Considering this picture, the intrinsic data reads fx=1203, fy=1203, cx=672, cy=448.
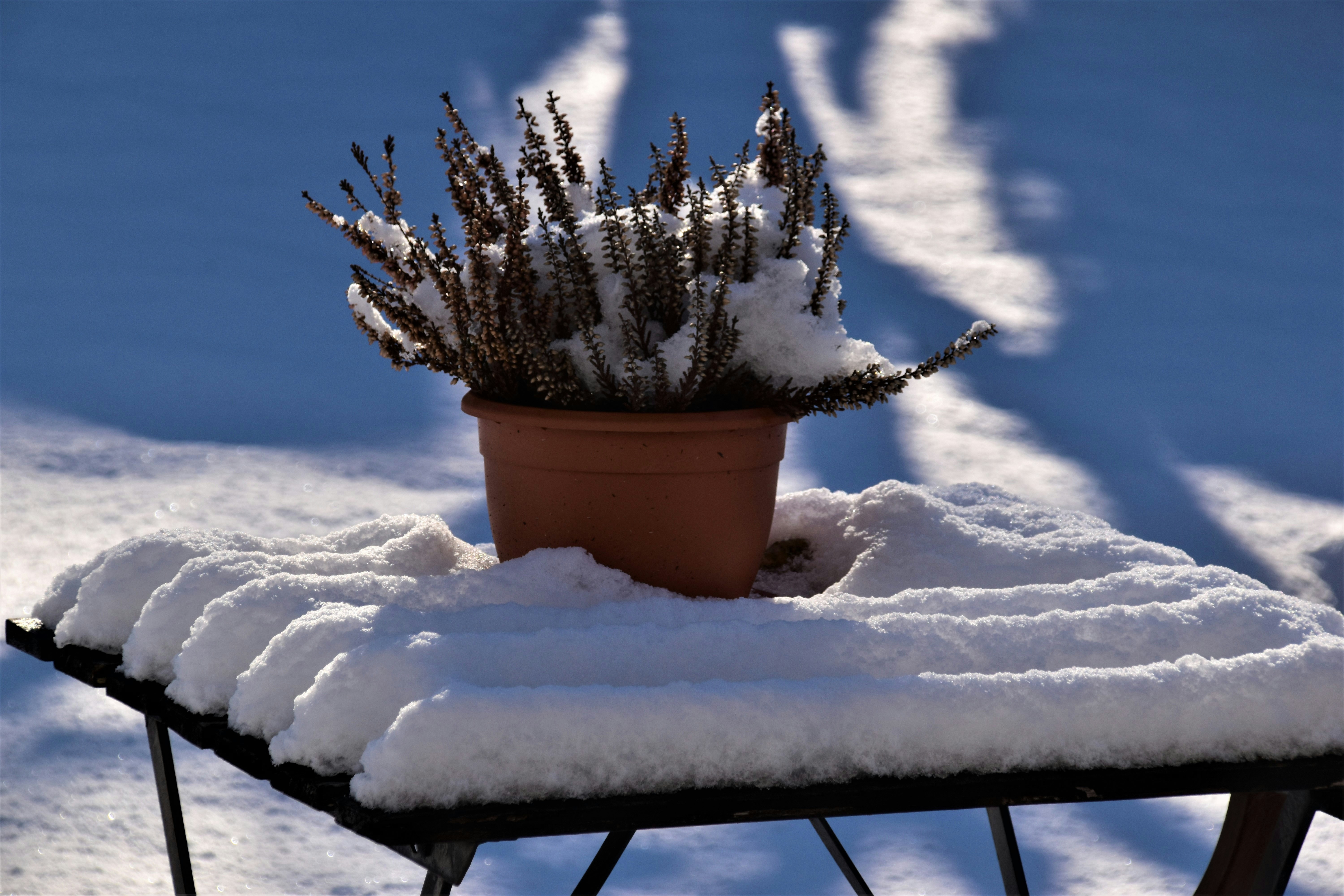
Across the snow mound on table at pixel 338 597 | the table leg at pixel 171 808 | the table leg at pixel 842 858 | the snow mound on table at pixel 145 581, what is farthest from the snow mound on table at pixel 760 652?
the table leg at pixel 842 858

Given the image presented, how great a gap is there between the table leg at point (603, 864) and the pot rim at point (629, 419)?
0.37 m

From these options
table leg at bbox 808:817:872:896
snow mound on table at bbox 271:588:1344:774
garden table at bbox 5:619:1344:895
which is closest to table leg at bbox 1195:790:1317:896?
garden table at bbox 5:619:1344:895

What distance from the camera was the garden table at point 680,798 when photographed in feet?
2.46

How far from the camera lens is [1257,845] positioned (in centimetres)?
117

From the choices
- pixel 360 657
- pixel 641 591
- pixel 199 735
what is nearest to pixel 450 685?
pixel 360 657

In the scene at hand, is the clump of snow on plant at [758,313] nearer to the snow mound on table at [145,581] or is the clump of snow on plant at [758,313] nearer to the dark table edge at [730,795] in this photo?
the snow mound on table at [145,581]

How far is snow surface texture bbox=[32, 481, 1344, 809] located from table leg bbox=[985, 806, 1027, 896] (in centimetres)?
48

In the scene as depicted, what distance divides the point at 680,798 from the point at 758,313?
54cm

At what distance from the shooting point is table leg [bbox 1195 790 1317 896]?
104 centimetres

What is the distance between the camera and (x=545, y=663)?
34.4 inches

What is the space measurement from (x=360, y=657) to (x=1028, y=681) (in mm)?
468

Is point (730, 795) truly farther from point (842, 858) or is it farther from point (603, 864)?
point (842, 858)

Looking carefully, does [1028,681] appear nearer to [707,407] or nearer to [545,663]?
[545,663]

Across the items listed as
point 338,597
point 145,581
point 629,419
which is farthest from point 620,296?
point 145,581
